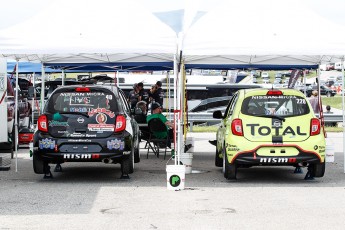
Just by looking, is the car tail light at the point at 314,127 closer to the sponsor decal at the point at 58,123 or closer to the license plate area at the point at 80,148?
the license plate area at the point at 80,148

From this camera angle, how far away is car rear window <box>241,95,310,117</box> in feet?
43.8

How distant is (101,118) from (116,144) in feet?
1.67

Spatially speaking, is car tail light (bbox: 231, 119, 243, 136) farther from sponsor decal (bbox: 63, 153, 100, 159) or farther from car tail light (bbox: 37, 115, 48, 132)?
car tail light (bbox: 37, 115, 48, 132)

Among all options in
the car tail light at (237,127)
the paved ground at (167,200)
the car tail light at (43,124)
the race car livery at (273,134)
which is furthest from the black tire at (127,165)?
the car tail light at (237,127)

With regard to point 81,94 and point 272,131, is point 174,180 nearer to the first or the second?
point 272,131

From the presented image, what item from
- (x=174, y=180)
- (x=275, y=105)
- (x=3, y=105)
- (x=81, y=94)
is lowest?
(x=174, y=180)

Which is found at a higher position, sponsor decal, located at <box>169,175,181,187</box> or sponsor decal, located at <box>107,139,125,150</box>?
sponsor decal, located at <box>107,139,125,150</box>

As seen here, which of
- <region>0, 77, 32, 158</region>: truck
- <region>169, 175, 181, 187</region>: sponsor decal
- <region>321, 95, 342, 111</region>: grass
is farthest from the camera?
<region>321, 95, 342, 111</region>: grass

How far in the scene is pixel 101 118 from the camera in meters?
13.3

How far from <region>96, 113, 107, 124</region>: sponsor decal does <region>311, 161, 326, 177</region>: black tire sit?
364 centimetres

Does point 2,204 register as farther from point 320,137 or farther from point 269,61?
point 269,61

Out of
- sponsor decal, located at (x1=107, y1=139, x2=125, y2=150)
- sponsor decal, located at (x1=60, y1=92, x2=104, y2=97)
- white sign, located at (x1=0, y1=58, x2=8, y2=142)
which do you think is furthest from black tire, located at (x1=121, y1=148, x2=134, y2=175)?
white sign, located at (x1=0, y1=58, x2=8, y2=142)

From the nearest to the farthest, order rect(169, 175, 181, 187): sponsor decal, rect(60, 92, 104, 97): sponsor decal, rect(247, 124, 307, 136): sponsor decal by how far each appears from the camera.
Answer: rect(169, 175, 181, 187): sponsor decal → rect(247, 124, 307, 136): sponsor decal → rect(60, 92, 104, 97): sponsor decal

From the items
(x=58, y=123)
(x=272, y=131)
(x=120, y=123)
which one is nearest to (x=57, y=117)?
(x=58, y=123)
